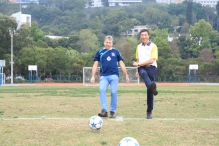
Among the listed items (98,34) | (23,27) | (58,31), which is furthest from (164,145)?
(58,31)

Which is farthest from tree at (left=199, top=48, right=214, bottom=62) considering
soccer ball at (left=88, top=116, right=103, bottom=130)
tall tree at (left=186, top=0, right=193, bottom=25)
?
soccer ball at (left=88, top=116, right=103, bottom=130)

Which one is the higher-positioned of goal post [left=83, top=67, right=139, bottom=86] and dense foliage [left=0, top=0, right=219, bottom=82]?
dense foliage [left=0, top=0, right=219, bottom=82]

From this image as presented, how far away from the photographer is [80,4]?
18650 cm

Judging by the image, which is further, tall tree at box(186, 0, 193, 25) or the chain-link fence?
tall tree at box(186, 0, 193, 25)

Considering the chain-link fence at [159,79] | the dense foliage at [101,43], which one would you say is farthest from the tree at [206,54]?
the chain-link fence at [159,79]

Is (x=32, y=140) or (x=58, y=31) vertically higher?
(x=58, y=31)

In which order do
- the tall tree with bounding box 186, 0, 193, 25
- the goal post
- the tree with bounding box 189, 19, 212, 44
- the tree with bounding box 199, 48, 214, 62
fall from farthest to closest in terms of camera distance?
1. the tall tree with bounding box 186, 0, 193, 25
2. the tree with bounding box 189, 19, 212, 44
3. the tree with bounding box 199, 48, 214, 62
4. the goal post

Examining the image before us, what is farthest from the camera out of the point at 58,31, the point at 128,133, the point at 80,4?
the point at 80,4

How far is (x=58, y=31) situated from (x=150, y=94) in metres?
136

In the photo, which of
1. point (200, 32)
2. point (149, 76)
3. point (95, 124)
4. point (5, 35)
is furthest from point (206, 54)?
point (95, 124)

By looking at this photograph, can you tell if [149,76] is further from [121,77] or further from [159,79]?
[159,79]

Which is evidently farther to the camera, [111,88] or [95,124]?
[111,88]

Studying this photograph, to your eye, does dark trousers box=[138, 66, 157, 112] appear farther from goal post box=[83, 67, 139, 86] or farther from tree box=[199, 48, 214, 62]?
tree box=[199, 48, 214, 62]

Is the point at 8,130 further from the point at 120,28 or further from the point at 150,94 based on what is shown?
the point at 120,28
